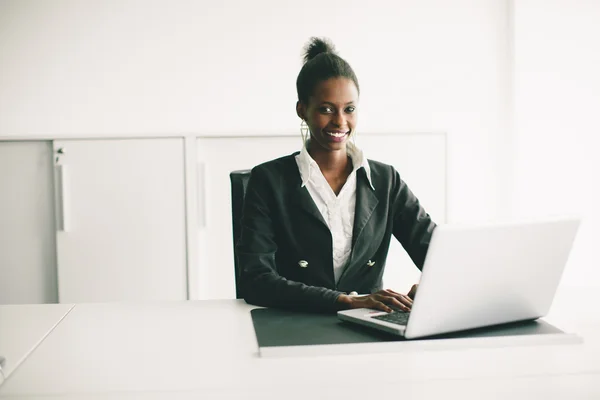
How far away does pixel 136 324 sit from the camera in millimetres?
1326

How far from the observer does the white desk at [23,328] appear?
113 cm

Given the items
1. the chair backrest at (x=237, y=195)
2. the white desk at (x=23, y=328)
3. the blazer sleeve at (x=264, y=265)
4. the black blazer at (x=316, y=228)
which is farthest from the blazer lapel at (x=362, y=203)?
the white desk at (x=23, y=328)

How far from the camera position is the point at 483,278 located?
1135 mm

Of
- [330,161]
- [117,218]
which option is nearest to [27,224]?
[117,218]

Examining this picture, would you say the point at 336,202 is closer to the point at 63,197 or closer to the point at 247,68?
the point at 63,197

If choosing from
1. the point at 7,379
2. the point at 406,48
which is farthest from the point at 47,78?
the point at 7,379

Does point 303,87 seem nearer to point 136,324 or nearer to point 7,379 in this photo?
point 136,324

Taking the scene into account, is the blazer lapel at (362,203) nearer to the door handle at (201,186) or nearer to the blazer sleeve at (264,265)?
the blazer sleeve at (264,265)

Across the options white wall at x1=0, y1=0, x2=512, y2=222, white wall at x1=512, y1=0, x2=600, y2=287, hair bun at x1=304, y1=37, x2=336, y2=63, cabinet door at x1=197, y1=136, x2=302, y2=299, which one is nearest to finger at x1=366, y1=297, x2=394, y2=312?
hair bun at x1=304, y1=37, x2=336, y2=63

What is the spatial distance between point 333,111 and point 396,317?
0.73 meters

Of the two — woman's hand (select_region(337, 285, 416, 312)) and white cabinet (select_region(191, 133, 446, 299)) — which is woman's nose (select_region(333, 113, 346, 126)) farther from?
white cabinet (select_region(191, 133, 446, 299))

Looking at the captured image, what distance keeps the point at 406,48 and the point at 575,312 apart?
250 centimetres

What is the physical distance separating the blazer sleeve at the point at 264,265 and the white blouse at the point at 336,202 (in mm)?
128

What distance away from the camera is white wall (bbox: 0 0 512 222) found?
348 cm
